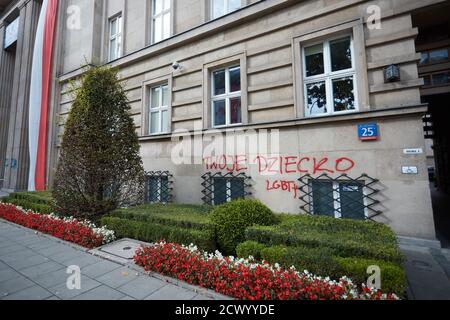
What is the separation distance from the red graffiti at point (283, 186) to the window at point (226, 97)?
2.48 meters

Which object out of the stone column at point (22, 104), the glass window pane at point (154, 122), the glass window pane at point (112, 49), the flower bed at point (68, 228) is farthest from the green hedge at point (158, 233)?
the stone column at point (22, 104)

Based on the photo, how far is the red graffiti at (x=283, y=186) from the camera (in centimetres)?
646

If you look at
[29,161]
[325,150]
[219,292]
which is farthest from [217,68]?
[29,161]

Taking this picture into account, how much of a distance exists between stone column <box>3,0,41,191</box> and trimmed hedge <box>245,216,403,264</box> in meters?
18.2

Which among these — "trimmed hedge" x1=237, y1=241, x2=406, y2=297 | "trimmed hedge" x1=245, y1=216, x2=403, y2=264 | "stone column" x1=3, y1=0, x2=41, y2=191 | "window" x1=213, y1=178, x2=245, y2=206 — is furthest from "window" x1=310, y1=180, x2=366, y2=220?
"stone column" x1=3, y1=0, x2=41, y2=191

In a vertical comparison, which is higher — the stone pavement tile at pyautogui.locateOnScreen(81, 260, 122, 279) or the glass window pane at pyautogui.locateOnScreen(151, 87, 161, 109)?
the glass window pane at pyautogui.locateOnScreen(151, 87, 161, 109)

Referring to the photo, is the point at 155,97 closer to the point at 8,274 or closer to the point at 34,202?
the point at 34,202

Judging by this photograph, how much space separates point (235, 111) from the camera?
321 inches

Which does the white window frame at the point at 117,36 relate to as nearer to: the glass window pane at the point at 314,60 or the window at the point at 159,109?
the window at the point at 159,109

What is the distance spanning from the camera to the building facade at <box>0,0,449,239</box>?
5.38 meters

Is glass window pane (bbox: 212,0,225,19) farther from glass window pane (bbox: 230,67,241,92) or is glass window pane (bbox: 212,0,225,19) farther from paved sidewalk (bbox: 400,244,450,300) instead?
paved sidewalk (bbox: 400,244,450,300)

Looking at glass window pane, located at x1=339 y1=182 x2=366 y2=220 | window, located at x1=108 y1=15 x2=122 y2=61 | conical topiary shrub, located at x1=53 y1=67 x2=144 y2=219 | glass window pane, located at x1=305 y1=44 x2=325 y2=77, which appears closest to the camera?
glass window pane, located at x1=339 y1=182 x2=366 y2=220

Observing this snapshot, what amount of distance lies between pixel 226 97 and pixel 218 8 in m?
3.75

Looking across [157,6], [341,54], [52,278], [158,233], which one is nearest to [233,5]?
[157,6]
